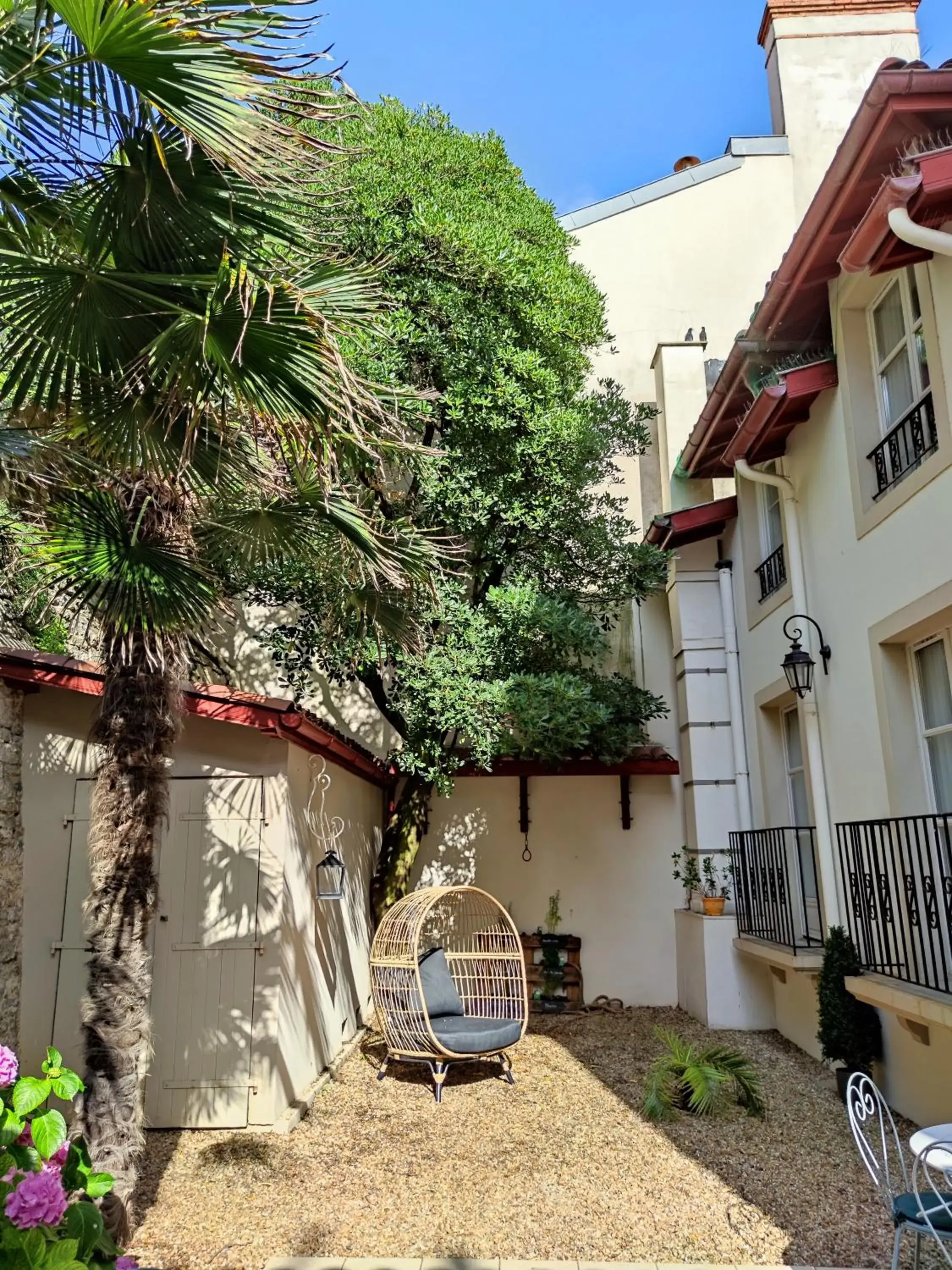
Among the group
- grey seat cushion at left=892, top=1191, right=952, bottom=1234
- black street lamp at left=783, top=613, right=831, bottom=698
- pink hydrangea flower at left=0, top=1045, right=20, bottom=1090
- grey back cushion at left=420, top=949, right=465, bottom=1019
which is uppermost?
black street lamp at left=783, top=613, right=831, bottom=698

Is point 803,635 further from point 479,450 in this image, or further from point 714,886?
point 479,450

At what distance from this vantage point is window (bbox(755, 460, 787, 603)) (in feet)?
27.8

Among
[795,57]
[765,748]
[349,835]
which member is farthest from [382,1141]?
[795,57]

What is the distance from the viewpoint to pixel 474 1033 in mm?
7172

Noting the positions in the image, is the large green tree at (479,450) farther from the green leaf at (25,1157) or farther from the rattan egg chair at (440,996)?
the green leaf at (25,1157)

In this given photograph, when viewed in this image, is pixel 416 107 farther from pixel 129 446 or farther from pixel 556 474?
pixel 129 446

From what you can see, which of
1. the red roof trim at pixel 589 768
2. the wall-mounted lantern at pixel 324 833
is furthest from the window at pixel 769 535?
the wall-mounted lantern at pixel 324 833

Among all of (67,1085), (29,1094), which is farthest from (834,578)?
(29,1094)

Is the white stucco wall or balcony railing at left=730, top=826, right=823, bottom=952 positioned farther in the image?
the white stucco wall

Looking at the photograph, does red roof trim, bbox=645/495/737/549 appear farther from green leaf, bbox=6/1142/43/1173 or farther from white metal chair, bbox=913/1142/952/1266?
green leaf, bbox=6/1142/43/1173

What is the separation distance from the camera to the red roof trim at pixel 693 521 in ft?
31.1

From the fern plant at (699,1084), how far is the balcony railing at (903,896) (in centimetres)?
125

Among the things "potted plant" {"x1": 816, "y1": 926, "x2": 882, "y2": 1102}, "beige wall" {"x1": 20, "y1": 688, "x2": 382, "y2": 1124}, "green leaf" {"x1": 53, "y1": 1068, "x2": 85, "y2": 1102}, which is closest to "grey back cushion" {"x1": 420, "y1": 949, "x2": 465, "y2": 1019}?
"beige wall" {"x1": 20, "y1": 688, "x2": 382, "y2": 1124}

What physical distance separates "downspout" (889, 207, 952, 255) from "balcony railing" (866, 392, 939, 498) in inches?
35.8
